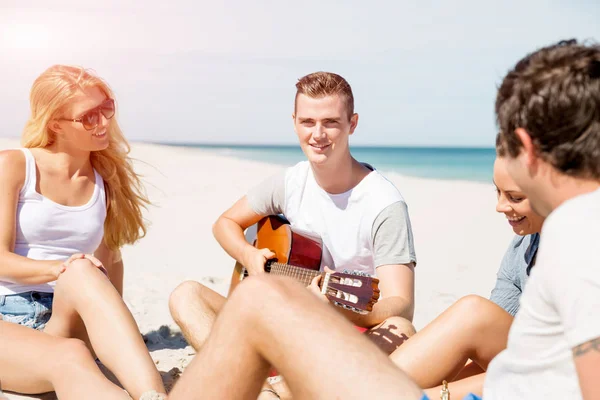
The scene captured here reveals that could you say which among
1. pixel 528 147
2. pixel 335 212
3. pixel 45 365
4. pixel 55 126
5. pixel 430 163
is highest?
pixel 528 147

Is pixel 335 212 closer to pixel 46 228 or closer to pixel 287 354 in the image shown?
pixel 46 228

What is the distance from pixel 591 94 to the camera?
5.56 feet

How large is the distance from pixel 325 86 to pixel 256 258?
1082mm

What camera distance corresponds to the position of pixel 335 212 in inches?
154

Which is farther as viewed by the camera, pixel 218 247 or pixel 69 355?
pixel 218 247

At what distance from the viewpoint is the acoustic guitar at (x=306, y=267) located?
3.20m

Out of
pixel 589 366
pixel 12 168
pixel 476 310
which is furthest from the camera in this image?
pixel 12 168

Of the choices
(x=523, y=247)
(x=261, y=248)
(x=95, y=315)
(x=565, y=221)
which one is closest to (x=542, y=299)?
(x=565, y=221)

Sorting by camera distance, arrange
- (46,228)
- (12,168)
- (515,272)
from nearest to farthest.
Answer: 1. (515,272)
2. (12,168)
3. (46,228)

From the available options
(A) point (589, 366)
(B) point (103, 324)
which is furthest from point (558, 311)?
(B) point (103, 324)

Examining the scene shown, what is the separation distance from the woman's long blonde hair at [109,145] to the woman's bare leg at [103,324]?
2.28 ft

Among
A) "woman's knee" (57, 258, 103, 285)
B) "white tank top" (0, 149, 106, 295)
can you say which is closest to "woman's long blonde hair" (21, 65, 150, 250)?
"white tank top" (0, 149, 106, 295)

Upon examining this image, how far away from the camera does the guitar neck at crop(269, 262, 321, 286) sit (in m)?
3.76

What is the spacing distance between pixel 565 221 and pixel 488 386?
571 millimetres
